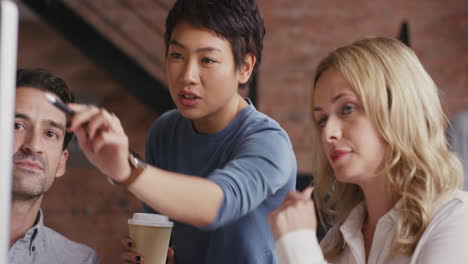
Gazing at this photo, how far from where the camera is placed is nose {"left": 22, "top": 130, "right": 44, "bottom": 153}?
1507 millimetres

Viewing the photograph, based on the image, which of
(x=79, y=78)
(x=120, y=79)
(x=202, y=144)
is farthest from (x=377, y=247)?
(x=79, y=78)

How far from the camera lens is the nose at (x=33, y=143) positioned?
1507 mm

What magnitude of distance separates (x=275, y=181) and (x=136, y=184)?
1.12 ft

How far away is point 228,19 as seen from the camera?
4.32 ft

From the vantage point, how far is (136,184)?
0.93m

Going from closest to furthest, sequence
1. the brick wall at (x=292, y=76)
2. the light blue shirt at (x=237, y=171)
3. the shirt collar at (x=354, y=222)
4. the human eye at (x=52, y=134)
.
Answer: the light blue shirt at (x=237, y=171)
the shirt collar at (x=354, y=222)
the human eye at (x=52, y=134)
the brick wall at (x=292, y=76)

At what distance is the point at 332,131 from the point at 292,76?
3.19m

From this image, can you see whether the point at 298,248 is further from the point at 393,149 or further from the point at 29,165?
the point at 29,165

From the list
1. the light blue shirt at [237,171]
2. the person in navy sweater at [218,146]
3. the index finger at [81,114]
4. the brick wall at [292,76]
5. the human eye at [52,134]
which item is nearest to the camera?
the index finger at [81,114]

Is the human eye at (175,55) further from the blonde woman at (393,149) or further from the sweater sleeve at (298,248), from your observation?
the sweater sleeve at (298,248)

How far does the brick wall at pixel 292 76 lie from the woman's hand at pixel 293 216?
3.16 meters

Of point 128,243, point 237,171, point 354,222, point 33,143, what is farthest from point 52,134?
point 354,222

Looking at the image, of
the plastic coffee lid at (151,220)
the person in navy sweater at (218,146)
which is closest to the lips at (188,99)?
the person in navy sweater at (218,146)

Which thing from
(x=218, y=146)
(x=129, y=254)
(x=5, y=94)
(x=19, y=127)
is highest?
(x=5, y=94)
